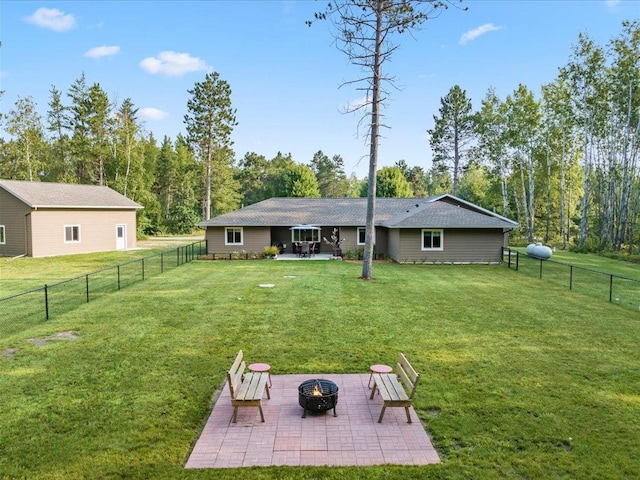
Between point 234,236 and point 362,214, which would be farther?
point 362,214

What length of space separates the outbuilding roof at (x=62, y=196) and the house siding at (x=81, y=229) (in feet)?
1.93

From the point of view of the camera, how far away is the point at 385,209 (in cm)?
2877

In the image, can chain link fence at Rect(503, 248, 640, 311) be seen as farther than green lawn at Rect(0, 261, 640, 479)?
Yes

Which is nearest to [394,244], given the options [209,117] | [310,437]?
[310,437]

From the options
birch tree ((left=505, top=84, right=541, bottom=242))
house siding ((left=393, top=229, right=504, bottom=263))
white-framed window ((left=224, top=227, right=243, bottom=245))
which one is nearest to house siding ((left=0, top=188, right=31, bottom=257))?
white-framed window ((left=224, top=227, right=243, bottom=245))

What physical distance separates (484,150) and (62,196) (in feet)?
125

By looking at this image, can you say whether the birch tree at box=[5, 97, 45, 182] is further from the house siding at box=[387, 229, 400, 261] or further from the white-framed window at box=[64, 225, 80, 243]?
the house siding at box=[387, 229, 400, 261]

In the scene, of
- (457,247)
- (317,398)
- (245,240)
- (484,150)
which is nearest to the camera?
(317,398)

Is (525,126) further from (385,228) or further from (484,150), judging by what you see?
(385,228)

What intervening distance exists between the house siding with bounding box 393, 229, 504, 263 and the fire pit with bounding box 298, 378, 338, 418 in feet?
56.6

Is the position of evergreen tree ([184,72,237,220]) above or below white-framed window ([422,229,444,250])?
above

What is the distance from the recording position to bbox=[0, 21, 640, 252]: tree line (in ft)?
94.1

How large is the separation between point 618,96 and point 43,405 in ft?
114

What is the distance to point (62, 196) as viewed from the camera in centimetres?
2688
